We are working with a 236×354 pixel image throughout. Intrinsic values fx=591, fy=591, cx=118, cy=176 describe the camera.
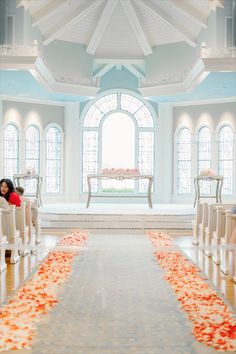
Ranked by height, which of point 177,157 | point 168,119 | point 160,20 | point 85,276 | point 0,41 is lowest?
point 85,276

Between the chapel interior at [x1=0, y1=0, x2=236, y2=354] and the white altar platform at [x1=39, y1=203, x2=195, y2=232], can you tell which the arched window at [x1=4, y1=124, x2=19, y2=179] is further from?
the white altar platform at [x1=39, y1=203, x2=195, y2=232]

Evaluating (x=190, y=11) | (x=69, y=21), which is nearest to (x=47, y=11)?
(x=69, y=21)

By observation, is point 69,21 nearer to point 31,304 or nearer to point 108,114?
point 108,114

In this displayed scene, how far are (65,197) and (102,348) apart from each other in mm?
17131

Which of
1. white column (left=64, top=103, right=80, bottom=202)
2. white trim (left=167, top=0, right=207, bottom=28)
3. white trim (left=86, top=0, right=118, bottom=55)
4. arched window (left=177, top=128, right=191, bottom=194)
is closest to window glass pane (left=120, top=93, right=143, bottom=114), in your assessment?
white column (left=64, top=103, right=80, bottom=202)

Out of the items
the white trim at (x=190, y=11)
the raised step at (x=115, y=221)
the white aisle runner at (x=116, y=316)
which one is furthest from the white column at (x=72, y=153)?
the white aisle runner at (x=116, y=316)

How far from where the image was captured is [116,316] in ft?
17.3

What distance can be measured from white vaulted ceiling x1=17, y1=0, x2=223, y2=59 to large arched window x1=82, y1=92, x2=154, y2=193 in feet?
5.66

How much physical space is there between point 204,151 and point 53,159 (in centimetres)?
537

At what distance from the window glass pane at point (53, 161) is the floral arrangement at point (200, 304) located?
1195 cm

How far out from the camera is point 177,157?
21281 mm

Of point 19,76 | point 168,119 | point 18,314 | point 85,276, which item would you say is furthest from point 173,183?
point 18,314

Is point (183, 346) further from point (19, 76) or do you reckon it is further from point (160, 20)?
point (160, 20)

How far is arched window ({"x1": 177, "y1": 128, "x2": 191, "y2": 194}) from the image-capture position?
21.0 m
